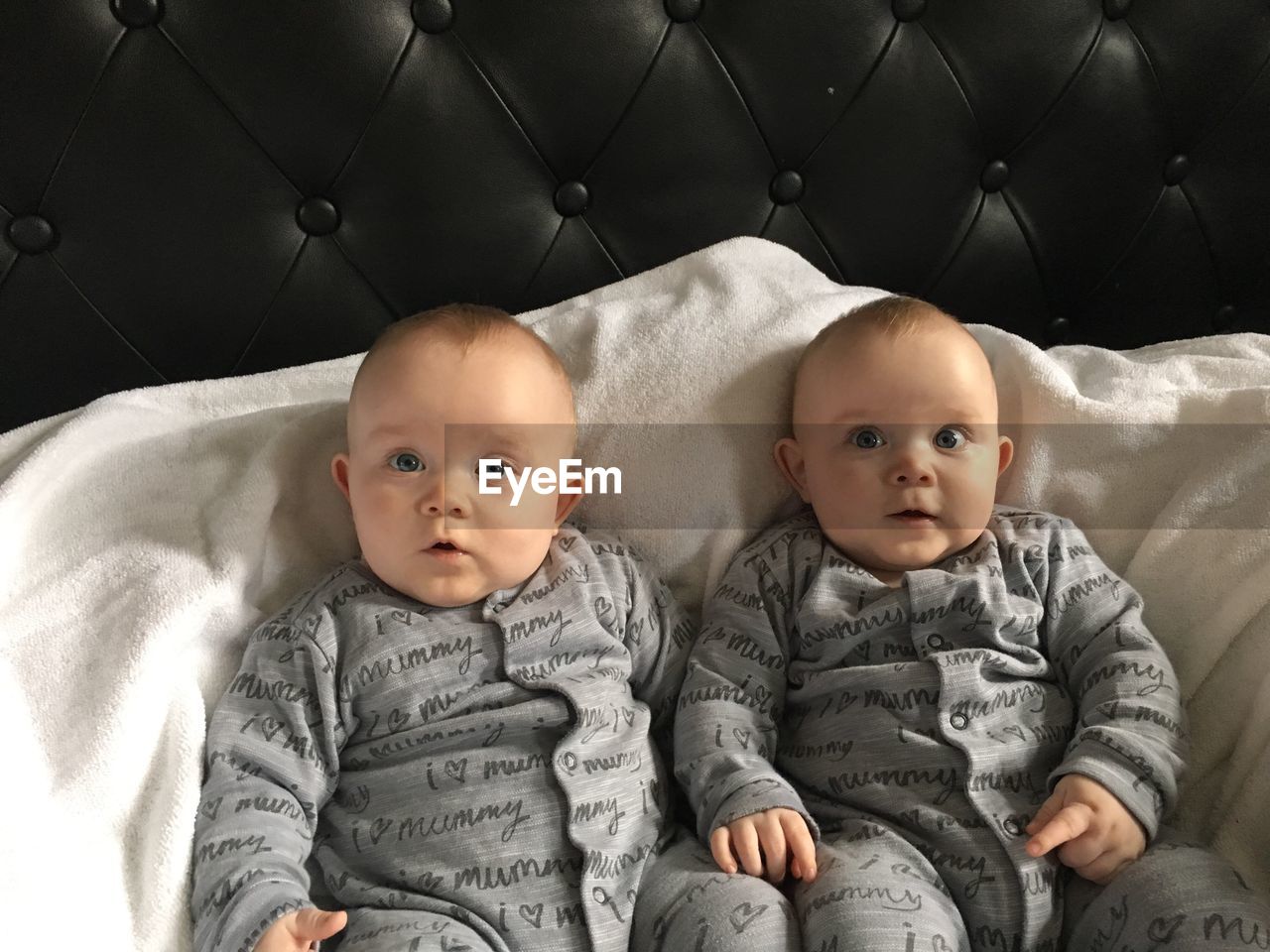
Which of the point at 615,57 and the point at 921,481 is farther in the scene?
the point at 615,57

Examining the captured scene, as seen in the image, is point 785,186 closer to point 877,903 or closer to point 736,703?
point 736,703

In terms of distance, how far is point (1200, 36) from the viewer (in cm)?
121

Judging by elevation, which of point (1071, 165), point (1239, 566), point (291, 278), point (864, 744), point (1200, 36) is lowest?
point (864, 744)

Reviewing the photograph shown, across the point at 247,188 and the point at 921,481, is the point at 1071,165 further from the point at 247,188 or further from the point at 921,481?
the point at 247,188

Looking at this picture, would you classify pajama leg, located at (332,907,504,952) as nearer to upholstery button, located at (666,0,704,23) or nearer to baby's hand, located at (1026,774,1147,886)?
baby's hand, located at (1026,774,1147,886)

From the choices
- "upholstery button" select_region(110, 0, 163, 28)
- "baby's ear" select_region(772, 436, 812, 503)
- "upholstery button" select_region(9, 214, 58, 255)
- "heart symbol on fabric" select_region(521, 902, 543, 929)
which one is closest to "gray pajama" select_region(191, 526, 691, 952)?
"heart symbol on fabric" select_region(521, 902, 543, 929)

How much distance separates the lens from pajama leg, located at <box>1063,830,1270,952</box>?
2.23 feet

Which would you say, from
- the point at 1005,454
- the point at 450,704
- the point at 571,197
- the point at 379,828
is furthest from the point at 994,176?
the point at 379,828

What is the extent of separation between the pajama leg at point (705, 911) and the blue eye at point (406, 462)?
38cm

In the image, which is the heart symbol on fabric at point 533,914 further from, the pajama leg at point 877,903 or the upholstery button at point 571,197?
the upholstery button at point 571,197

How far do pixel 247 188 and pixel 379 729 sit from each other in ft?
1.85

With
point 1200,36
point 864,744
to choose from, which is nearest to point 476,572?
point 864,744

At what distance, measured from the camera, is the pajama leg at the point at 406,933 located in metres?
0.70

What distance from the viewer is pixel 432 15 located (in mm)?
1006
